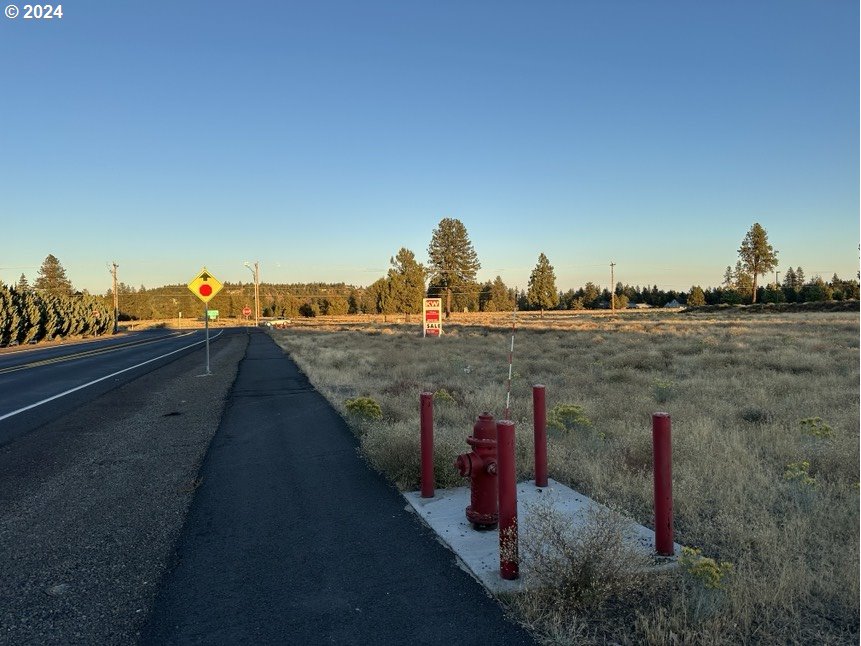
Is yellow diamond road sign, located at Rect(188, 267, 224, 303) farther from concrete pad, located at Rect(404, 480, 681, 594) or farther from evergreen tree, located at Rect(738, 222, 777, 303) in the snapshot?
evergreen tree, located at Rect(738, 222, 777, 303)

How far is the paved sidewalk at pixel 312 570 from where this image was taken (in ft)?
10.4

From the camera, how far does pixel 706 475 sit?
5.95 metres

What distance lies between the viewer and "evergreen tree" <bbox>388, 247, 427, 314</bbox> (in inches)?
2830

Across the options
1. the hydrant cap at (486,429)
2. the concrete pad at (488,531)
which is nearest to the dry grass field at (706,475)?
the concrete pad at (488,531)

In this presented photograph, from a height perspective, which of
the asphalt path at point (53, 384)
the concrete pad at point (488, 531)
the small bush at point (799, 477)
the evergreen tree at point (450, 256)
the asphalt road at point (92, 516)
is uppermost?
the evergreen tree at point (450, 256)

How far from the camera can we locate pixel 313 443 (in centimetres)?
791

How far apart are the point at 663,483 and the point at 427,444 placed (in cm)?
220

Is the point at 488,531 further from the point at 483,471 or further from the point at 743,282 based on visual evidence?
the point at 743,282

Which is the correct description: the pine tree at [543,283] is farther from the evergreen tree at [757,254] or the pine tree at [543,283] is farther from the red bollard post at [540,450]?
the red bollard post at [540,450]

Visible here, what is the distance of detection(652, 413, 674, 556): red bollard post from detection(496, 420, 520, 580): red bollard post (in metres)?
0.99

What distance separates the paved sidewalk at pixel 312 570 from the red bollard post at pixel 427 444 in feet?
0.94

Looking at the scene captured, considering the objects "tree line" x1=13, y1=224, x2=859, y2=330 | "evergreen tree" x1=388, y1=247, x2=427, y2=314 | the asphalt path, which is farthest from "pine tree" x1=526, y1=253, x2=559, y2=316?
the asphalt path

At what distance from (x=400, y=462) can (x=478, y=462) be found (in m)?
1.97

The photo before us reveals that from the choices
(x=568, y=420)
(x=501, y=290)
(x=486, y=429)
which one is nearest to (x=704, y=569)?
(x=486, y=429)
